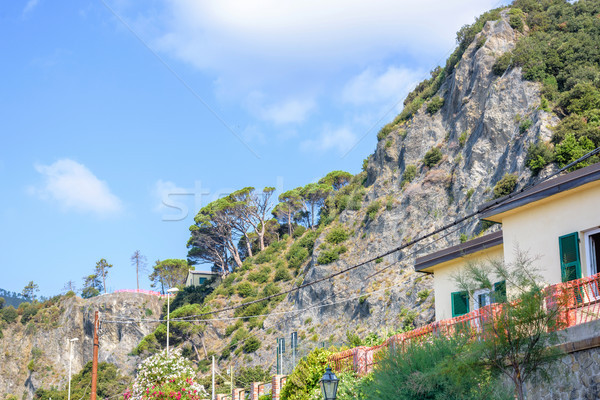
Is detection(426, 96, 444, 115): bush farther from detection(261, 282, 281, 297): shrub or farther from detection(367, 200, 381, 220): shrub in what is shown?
detection(261, 282, 281, 297): shrub

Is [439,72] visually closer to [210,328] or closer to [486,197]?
[486,197]

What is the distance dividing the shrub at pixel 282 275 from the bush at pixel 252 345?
11128 millimetres

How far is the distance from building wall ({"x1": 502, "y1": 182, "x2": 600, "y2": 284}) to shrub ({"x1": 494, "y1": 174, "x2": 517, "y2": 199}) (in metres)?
28.7

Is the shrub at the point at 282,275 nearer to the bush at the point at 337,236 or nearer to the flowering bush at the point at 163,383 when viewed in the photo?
the bush at the point at 337,236

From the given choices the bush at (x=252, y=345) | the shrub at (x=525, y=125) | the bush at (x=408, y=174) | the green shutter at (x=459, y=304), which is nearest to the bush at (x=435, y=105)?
the bush at (x=408, y=174)

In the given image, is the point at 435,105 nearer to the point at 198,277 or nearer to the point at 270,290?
the point at 270,290

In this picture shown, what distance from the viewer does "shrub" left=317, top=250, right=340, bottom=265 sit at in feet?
203

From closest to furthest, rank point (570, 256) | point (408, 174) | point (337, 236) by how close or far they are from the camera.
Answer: point (570, 256), point (408, 174), point (337, 236)

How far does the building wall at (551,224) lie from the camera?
1451cm

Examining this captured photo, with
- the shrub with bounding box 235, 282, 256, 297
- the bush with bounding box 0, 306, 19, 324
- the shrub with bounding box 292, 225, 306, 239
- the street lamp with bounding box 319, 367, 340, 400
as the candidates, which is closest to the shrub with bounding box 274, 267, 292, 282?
the shrub with bounding box 235, 282, 256, 297

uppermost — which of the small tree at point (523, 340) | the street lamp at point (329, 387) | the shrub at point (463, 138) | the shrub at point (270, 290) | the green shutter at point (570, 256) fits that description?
the shrub at point (463, 138)

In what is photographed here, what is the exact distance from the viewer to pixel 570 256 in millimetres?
14594

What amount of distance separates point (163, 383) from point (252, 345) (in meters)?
41.0

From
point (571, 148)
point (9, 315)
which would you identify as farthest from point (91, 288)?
point (571, 148)
